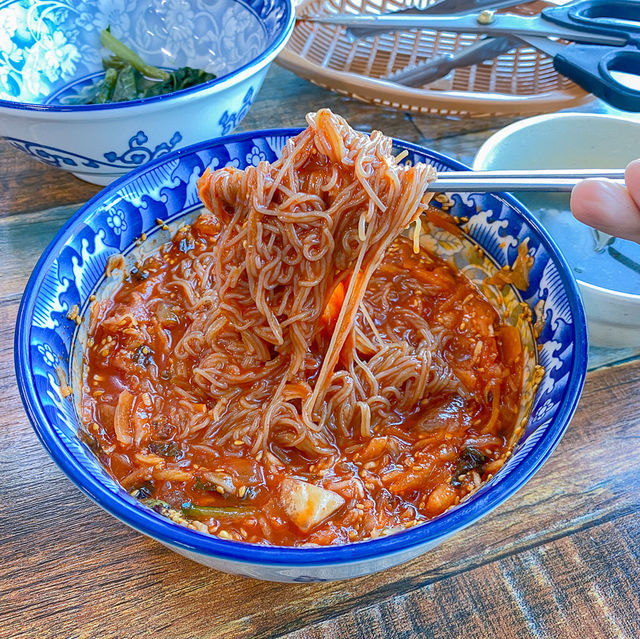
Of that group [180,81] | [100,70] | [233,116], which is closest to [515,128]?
[233,116]

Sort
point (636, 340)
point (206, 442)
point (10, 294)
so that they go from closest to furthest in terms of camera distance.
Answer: point (206, 442) → point (636, 340) → point (10, 294)

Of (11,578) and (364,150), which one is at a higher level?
(364,150)

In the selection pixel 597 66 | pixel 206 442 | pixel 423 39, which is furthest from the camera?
pixel 423 39

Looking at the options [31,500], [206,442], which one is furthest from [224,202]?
[31,500]

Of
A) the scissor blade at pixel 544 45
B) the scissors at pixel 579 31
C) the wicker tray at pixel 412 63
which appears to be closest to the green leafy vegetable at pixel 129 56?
the wicker tray at pixel 412 63

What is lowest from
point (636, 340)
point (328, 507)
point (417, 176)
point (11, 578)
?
point (11, 578)

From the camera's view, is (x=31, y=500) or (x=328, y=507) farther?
(x=31, y=500)

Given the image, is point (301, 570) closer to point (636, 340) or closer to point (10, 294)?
point (636, 340)

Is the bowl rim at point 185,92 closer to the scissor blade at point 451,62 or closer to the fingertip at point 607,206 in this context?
the scissor blade at point 451,62
